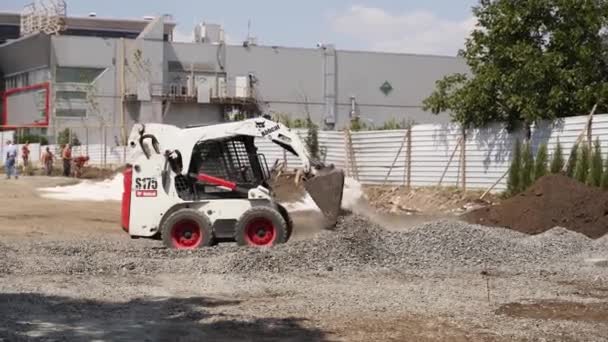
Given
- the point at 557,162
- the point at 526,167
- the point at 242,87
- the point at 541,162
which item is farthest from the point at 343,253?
the point at 242,87

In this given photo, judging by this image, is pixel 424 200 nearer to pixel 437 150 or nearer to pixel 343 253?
pixel 437 150

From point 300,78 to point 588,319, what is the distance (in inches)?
2479

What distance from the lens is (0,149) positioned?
6212 centimetres

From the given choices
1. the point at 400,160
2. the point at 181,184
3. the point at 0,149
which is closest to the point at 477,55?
the point at 400,160

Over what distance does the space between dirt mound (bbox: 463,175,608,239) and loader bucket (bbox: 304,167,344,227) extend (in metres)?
5.05

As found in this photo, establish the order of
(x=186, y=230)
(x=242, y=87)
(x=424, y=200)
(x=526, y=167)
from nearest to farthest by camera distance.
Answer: (x=186, y=230), (x=526, y=167), (x=424, y=200), (x=242, y=87)

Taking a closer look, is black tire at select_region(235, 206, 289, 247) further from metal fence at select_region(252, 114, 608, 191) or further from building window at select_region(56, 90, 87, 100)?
building window at select_region(56, 90, 87, 100)

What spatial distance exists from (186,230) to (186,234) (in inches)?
2.9

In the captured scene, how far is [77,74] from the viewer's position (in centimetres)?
7000

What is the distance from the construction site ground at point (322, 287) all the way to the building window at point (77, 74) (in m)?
51.9

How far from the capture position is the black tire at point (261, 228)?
16.5m

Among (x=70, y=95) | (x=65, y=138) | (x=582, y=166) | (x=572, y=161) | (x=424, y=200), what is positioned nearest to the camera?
(x=582, y=166)

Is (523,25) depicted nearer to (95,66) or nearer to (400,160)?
(400,160)

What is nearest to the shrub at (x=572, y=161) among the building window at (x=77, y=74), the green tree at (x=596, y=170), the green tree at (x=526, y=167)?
the green tree at (x=596, y=170)
